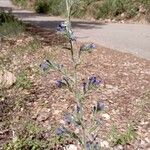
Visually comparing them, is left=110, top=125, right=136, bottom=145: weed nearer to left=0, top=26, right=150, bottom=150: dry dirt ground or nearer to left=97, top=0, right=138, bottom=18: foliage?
left=0, top=26, right=150, bottom=150: dry dirt ground

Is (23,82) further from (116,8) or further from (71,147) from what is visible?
(116,8)

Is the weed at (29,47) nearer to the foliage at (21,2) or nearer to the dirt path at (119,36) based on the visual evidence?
the dirt path at (119,36)

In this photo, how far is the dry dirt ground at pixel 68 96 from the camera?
675cm

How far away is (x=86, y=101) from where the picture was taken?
24.6 feet

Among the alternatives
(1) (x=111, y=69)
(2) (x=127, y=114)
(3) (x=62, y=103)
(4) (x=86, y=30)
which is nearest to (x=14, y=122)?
(3) (x=62, y=103)

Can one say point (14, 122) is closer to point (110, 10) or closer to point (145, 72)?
point (145, 72)

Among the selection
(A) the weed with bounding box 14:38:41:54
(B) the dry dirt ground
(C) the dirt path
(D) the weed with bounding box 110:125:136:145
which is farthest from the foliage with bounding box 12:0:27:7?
(D) the weed with bounding box 110:125:136:145

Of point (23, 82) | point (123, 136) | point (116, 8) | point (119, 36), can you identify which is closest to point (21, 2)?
point (116, 8)

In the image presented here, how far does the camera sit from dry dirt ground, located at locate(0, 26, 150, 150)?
22.1ft

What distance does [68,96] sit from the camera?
7707 mm

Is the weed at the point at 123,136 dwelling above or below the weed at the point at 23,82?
below

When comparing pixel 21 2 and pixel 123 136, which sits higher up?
pixel 123 136

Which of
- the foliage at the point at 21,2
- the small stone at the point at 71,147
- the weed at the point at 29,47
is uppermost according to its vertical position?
the weed at the point at 29,47

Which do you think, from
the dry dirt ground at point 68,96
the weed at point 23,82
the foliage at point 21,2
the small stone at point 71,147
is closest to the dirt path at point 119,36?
the dry dirt ground at point 68,96
